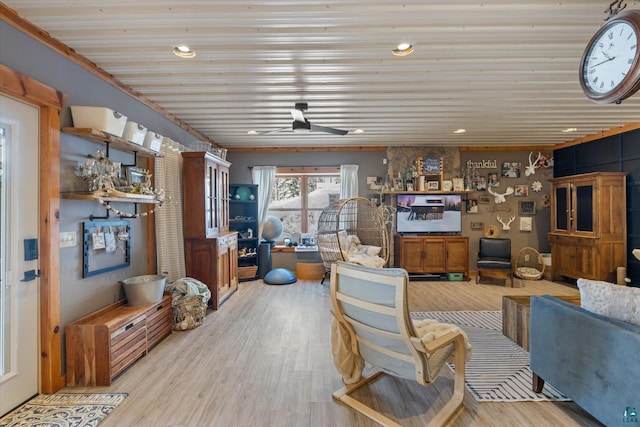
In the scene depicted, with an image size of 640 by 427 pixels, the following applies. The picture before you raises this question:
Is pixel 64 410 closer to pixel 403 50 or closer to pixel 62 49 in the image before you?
pixel 62 49

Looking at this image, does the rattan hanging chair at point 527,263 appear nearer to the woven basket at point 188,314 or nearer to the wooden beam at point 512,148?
the wooden beam at point 512,148

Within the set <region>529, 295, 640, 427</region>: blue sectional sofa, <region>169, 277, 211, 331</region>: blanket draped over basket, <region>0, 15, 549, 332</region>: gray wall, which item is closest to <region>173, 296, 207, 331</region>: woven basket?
<region>169, 277, 211, 331</region>: blanket draped over basket

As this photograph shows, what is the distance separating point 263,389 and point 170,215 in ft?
8.04

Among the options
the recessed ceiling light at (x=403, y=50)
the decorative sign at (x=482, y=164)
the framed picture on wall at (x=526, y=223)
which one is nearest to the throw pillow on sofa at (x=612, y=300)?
the recessed ceiling light at (x=403, y=50)

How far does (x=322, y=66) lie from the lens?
276 centimetres

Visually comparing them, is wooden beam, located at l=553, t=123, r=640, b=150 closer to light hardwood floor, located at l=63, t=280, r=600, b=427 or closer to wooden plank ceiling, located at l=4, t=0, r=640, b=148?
wooden plank ceiling, located at l=4, t=0, r=640, b=148

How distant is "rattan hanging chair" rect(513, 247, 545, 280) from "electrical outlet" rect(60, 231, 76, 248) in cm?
674

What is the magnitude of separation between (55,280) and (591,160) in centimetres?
752

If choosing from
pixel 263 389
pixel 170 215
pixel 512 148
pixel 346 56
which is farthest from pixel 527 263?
pixel 170 215

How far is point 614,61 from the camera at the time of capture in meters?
1.80

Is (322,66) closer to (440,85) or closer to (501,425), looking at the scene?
(440,85)

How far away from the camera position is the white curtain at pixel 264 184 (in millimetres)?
6152

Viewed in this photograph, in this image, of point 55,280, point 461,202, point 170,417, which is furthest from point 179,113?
point 461,202

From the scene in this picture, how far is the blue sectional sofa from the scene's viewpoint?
5.00ft
